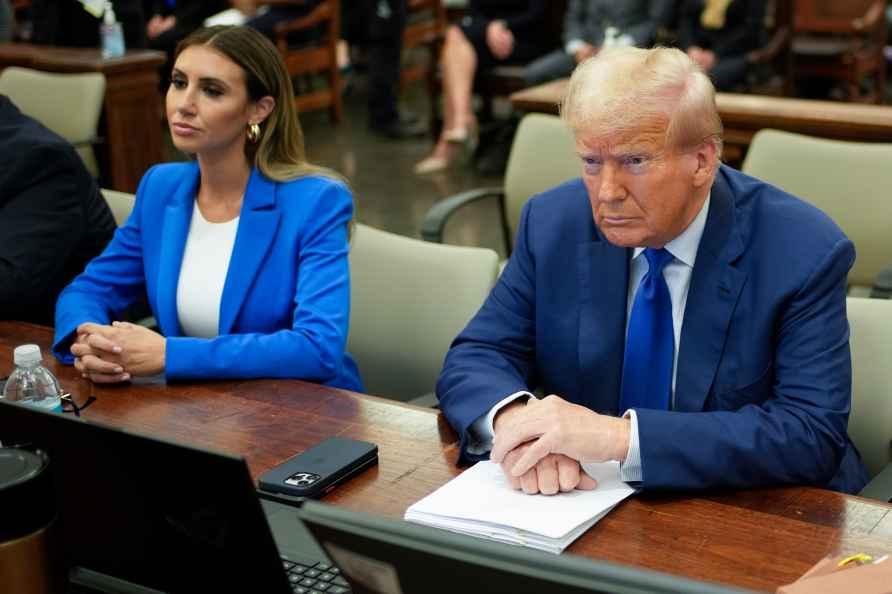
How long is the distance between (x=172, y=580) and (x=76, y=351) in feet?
3.10

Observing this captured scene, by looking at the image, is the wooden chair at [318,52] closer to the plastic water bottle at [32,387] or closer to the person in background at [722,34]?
the person in background at [722,34]

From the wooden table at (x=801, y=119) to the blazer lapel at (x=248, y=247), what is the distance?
1.57 metres

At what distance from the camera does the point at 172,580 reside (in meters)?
1.55

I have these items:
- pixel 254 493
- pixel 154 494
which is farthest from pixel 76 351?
pixel 254 493

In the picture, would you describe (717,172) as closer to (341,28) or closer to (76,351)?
(76,351)

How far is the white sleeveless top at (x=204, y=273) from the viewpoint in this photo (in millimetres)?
2684

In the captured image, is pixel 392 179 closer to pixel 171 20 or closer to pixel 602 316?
pixel 171 20

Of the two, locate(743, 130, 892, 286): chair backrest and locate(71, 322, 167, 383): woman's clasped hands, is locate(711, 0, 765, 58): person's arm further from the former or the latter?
locate(71, 322, 167, 383): woman's clasped hands

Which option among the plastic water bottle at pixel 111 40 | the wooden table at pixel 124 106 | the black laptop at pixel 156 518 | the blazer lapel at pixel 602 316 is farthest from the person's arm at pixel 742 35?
the black laptop at pixel 156 518

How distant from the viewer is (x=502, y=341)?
2248 mm

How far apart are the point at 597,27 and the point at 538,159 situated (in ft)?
9.17

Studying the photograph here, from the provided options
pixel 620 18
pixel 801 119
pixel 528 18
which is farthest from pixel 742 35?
pixel 801 119

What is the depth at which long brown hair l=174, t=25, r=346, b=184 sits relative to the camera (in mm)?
2650

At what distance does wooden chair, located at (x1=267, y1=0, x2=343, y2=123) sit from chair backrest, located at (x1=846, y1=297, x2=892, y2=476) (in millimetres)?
6207
